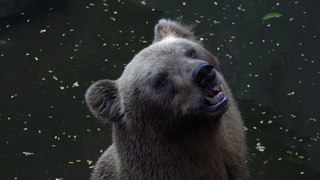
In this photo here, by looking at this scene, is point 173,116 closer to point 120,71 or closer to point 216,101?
point 216,101

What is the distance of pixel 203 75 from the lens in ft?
13.4

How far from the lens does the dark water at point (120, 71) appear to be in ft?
22.6

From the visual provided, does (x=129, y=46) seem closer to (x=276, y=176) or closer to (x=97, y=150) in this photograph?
(x=97, y=150)

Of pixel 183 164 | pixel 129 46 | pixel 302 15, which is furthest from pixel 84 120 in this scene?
pixel 302 15

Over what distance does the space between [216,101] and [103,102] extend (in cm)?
100

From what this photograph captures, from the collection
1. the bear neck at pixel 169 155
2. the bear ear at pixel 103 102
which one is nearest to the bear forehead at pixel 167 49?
the bear ear at pixel 103 102

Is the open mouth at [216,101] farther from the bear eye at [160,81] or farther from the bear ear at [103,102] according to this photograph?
the bear ear at [103,102]

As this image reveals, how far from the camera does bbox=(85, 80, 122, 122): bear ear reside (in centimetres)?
468

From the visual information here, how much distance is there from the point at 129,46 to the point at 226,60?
5.27 feet

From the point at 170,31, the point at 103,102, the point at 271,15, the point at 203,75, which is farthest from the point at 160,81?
the point at 271,15

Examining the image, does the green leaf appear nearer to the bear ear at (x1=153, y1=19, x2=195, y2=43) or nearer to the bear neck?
the bear ear at (x1=153, y1=19, x2=195, y2=43)

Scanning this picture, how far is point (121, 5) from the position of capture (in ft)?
34.1

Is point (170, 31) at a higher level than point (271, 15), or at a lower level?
A: lower

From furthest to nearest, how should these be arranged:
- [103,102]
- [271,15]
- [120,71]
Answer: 1. [271,15]
2. [120,71]
3. [103,102]
